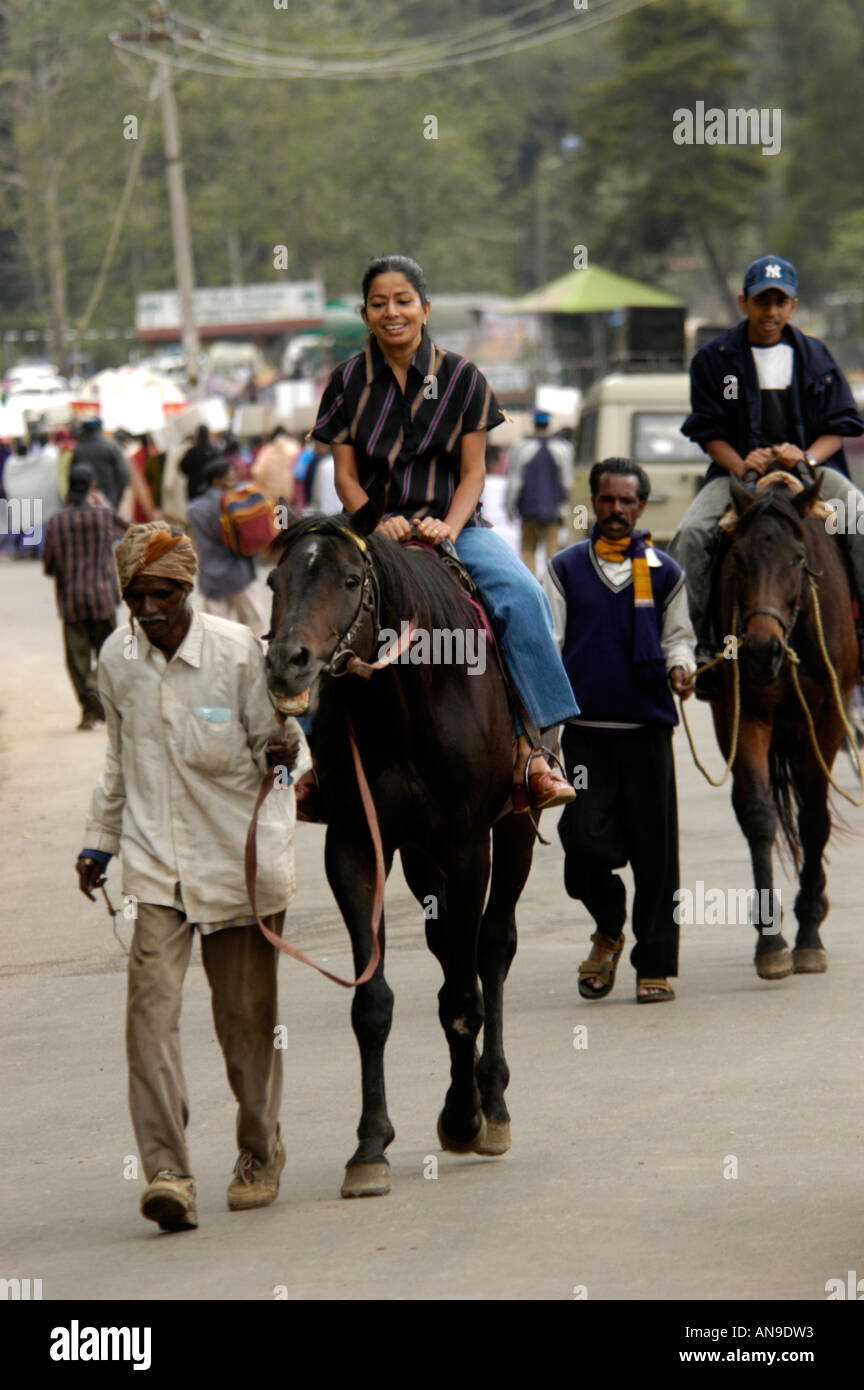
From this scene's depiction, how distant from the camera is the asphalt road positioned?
5465mm

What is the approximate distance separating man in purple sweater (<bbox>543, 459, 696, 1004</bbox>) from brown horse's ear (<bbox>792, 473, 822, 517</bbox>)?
61cm

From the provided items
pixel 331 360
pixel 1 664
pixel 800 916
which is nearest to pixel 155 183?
pixel 331 360

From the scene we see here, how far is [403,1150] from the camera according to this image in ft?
22.4

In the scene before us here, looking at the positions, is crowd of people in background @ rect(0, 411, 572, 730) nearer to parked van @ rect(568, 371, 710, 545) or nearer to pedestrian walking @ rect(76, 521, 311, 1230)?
parked van @ rect(568, 371, 710, 545)

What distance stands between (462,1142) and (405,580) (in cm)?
165

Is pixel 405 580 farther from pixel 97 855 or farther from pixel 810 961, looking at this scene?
pixel 810 961

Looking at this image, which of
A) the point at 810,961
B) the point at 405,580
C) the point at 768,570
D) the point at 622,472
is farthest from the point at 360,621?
the point at 810,961

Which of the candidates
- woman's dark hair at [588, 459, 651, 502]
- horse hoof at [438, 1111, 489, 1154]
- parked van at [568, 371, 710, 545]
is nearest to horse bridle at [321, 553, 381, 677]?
horse hoof at [438, 1111, 489, 1154]

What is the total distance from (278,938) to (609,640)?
117 inches

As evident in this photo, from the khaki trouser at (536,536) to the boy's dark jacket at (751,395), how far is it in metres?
15.0

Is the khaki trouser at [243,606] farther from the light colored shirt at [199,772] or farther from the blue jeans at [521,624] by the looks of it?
the light colored shirt at [199,772]

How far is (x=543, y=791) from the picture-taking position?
673cm

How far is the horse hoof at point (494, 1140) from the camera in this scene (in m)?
6.63

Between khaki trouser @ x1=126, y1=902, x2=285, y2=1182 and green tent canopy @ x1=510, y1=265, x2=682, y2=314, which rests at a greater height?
green tent canopy @ x1=510, y1=265, x2=682, y2=314
